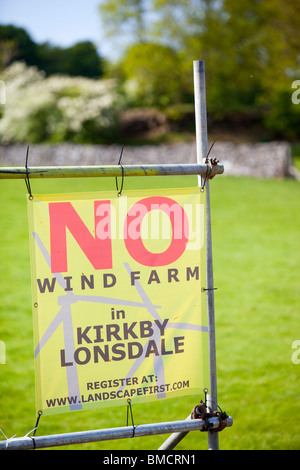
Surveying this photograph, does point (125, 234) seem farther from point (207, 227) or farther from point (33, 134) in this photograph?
point (33, 134)

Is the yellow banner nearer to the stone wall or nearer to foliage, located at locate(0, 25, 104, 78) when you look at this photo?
the stone wall

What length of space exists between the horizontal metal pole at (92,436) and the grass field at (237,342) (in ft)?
5.78

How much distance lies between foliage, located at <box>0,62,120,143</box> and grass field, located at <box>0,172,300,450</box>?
1469 cm

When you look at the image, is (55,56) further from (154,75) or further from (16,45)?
(154,75)

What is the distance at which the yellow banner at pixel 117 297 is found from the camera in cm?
261

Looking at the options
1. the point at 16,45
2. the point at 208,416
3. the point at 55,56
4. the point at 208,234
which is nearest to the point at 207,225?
the point at 208,234

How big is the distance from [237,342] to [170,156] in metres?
17.4

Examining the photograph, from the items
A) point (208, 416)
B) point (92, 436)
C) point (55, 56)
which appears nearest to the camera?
point (92, 436)

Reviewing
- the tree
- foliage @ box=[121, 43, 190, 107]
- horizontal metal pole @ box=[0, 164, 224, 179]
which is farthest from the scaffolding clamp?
the tree

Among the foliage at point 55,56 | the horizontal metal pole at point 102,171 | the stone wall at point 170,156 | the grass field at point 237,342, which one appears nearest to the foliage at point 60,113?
the stone wall at point 170,156

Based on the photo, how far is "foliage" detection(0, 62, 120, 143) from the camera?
27.6 m

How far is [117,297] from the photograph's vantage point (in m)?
2.72
